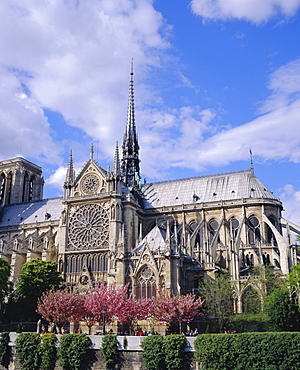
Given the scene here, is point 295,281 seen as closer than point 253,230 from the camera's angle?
Yes

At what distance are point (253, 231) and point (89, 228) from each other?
21.6 m

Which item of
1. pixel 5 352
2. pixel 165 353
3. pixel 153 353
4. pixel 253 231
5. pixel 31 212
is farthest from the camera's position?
pixel 31 212

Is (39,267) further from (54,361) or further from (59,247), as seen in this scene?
(54,361)

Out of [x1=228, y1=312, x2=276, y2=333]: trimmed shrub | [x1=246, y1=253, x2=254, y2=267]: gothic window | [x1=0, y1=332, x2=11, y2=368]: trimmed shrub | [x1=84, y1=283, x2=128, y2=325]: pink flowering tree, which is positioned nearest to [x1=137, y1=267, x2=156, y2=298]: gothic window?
[x1=84, y1=283, x2=128, y2=325]: pink flowering tree

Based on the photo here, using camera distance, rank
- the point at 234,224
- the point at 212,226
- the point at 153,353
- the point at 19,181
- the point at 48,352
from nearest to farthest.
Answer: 1. the point at 153,353
2. the point at 48,352
3. the point at 234,224
4. the point at 212,226
5. the point at 19,181

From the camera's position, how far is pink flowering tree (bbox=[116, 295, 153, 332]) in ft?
142

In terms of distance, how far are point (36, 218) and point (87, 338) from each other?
45.6 metres

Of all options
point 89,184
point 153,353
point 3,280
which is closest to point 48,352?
point 153,353

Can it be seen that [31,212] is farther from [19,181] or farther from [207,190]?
[207,190]

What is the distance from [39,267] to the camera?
188 feet

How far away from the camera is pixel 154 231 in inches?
2104

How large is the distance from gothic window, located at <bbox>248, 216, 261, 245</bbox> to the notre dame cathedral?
13 centimetres

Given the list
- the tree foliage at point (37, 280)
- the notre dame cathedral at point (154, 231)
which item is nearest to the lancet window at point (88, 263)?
the notre dame cathedral at point (154, 231)

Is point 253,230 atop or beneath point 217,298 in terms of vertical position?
atop
